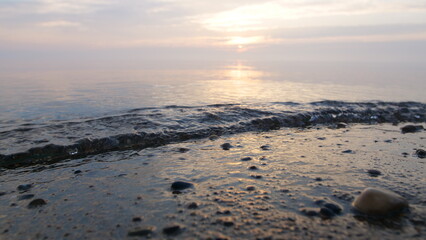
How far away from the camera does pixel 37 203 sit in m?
4.02

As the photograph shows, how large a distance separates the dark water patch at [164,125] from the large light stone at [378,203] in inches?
204

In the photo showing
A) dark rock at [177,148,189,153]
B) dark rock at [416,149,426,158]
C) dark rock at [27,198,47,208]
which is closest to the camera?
dark rock at [27,198,47,208]

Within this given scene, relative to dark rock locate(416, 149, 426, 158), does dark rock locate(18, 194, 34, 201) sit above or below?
below

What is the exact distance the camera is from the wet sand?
3.27 metres

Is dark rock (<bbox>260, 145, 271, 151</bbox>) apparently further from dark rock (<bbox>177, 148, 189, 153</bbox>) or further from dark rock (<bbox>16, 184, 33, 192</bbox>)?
dark rock (<bbox>16, 184, 33, 192</bbox>)

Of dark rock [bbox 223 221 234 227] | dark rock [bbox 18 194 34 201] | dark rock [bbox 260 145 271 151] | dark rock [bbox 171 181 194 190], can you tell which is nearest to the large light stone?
dark rock [bbox 223 221 234 227]

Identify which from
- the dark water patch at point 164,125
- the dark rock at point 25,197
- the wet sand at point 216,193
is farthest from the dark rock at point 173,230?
the dark water patch at point 164,125

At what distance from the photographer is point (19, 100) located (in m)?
14.5

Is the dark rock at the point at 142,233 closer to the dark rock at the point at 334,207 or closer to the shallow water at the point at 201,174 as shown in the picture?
the shallow water at the point at 201,174

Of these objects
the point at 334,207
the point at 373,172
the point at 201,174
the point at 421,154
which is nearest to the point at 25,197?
the point at 201,174

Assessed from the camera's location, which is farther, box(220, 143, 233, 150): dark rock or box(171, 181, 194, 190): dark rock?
box(220, 143, 233, 150): dark rock

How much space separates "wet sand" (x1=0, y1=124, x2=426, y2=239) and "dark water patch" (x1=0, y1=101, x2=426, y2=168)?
0.79 metres

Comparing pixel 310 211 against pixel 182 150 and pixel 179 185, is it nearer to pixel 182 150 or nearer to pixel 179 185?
pixel 179 185

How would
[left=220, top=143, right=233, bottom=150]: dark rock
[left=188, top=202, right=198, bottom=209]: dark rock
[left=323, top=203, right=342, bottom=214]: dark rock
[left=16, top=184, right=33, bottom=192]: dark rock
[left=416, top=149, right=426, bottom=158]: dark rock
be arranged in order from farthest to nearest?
[left=220, top=143, right=233, bottom=150]: dark rock, [left=416, top=149, right=426, bottom=158]: dark rock, [left=16, top=184, right=33, bottom=192]: dark rock, [left=188, top=202, right=198, bottom=209]: dark rock, [left=323, top=203, right=342, bottom=214]: dark rock
